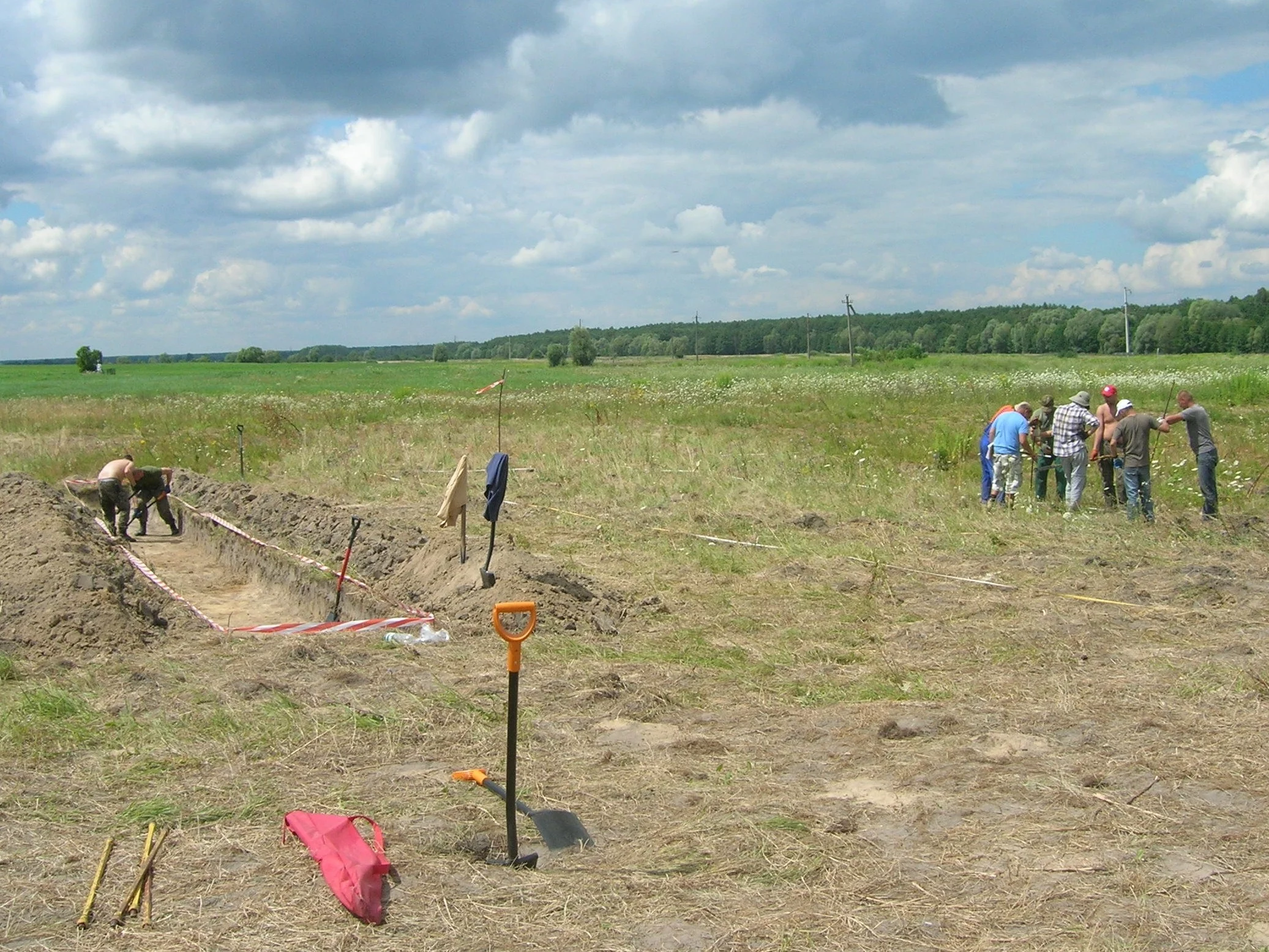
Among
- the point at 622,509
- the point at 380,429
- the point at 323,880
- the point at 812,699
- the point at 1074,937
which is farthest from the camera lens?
the point at 380,429

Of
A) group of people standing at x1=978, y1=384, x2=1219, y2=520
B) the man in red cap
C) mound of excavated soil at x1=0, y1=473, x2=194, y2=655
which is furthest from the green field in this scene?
mound of excavated soil at x1=0, y1=473, x2=194, y2=655

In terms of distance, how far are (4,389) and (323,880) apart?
62.1 metres

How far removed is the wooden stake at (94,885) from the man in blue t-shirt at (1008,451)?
39.9 ft

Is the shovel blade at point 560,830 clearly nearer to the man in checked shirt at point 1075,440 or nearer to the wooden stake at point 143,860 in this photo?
the wooden stake at point 143,860

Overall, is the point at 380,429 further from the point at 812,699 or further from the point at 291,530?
the point at 812,699

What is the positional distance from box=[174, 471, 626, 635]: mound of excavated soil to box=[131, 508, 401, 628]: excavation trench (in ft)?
1.14

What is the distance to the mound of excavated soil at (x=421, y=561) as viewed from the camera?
948 cm

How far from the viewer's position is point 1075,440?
14188 mm

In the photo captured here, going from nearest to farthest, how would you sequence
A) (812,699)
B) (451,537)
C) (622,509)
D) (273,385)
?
1. (812,699)
2. (451,537)
3. (622,509)
4. (273,385)

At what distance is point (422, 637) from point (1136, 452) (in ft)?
28.8

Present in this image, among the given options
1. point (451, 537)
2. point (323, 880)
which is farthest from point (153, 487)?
point (323, 880)

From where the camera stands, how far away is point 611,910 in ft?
13.9

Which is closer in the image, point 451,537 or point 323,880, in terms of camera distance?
point 323,880

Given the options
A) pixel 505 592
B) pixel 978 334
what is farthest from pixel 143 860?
pixel 978 334
